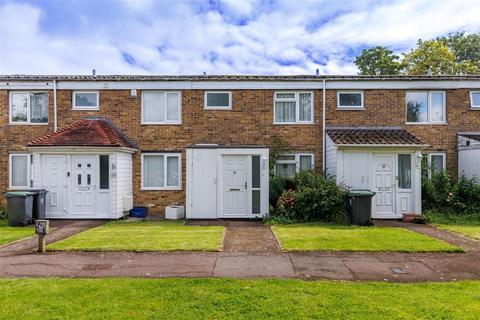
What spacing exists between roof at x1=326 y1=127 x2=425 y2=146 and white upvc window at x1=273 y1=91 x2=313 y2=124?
45.0 inches

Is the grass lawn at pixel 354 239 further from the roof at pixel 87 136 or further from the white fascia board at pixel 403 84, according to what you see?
the roof at pixel 87 136

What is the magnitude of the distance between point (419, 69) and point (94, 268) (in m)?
28.8

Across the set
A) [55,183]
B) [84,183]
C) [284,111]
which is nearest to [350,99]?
[284,111]

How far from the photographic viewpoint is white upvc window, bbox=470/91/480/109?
13852 millimetres

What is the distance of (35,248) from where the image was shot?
25.0 ft

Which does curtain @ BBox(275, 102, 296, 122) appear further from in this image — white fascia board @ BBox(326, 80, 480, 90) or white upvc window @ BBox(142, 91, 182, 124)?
white upvc window @ BBox(142, 91, 182, 124)

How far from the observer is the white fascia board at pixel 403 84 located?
13.8 metres

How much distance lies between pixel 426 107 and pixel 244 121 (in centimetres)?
767

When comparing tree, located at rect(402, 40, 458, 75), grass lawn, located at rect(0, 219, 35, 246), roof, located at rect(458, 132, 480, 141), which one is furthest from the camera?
tree, located at rect(402, 40, 458, 75)

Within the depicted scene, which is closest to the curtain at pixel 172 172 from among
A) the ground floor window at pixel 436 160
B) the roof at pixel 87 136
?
the roof at pixel 87 136

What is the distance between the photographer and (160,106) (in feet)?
45.5

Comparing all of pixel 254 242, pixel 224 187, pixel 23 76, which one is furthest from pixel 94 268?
pixel 23 76

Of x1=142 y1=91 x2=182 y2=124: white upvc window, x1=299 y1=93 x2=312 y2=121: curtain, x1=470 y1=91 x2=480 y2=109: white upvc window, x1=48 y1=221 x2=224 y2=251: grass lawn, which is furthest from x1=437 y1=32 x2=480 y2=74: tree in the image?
x1=48 y1=221 x2=224 y2=251: grass lawn

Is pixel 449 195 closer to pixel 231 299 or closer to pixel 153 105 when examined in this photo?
pixel 231 299
